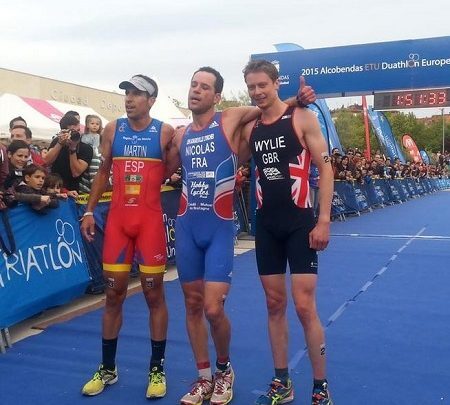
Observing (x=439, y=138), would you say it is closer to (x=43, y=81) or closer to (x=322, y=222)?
(x=43, y=81)

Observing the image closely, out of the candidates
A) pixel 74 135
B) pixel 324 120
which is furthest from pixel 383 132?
pixel 74 135

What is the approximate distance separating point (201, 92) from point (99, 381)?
1.93 meters

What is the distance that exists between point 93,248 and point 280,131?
Result: 11.7 ft

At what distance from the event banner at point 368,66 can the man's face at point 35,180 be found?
7373 millimetres

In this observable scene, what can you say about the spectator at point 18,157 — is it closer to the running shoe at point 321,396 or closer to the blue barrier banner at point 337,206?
the running shoe at point 321,396

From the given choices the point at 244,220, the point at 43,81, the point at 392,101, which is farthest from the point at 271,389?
the point at 43,81

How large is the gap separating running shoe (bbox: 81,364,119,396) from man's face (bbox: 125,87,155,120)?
5.43 ft

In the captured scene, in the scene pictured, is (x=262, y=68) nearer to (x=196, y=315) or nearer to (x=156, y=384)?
(x=196, y=315)

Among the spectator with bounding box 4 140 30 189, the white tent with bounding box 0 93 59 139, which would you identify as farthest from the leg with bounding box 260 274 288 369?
the white tent with bounding box 0 93 59 139

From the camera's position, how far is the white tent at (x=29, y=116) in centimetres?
1434

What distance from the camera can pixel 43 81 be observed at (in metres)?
30.2

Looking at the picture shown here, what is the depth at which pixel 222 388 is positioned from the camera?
3.41m

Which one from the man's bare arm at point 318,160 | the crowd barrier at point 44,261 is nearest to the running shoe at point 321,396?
the man's bare arm at point 318,160

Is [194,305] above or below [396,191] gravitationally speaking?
above
